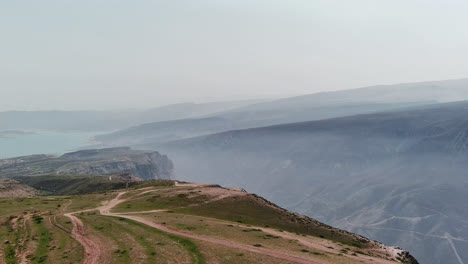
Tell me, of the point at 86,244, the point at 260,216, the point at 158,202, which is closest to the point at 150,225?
the point at 86,244

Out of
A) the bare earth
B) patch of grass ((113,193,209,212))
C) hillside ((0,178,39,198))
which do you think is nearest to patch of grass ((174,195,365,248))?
patch of grass ((113,193,209,212))

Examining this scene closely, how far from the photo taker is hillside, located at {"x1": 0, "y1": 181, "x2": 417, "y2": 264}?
34.2m

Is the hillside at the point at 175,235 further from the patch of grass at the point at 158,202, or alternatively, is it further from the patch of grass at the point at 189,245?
the patch of grass at the point at 189,245

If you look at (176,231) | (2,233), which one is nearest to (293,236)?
(176,231)

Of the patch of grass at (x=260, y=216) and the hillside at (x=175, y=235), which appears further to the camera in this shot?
the patch of grass at (x=260, y=216)

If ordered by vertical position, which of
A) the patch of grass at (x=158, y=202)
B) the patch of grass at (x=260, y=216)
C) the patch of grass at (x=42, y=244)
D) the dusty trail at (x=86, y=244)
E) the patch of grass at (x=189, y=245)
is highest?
the patch of grass at (x=42, y=244)

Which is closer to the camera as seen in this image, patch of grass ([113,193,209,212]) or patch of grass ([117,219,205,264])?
patch of grass ([117,219,205,264])

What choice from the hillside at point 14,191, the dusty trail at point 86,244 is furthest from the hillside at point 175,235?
the hillside at point 14,191

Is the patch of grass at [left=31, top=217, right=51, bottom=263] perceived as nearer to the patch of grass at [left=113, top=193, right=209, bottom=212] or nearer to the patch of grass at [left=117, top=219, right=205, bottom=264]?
the patch of grass at [left=117, top=219, right=205, bottom=264]

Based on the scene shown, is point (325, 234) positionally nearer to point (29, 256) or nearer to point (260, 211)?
point (260, 211)

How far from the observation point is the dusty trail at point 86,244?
32500 mm

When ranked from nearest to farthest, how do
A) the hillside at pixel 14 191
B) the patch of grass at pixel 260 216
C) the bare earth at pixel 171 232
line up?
the bare earth at pixel 171 232 → the patch of grass at pixel 260 216 → the hillside at pixel 14 191

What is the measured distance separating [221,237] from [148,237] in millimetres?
10025

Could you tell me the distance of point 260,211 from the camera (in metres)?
64.1
